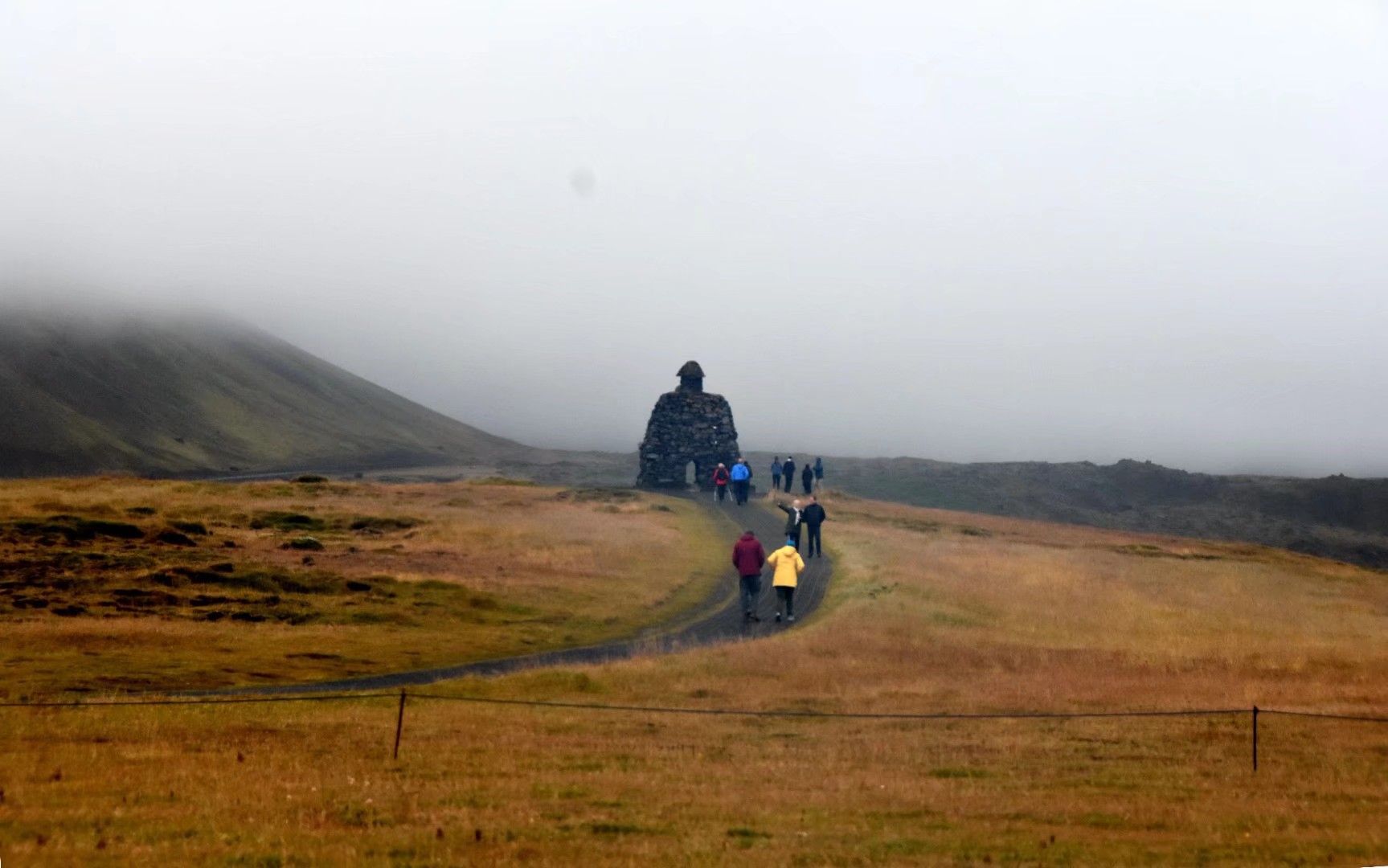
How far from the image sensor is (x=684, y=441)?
8619cm

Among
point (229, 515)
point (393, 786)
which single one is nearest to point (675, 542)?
point (229, 515)

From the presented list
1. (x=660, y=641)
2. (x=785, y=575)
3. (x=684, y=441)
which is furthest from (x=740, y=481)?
(x=660, y=641)

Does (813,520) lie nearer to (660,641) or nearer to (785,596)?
(785,596)

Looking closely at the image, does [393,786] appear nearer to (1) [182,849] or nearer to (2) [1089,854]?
(1) [182,849]

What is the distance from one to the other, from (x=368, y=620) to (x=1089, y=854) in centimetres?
2466

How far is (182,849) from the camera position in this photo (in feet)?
40.1

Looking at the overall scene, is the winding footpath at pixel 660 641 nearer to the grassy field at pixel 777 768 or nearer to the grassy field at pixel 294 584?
the grassy field at pixel 294 584

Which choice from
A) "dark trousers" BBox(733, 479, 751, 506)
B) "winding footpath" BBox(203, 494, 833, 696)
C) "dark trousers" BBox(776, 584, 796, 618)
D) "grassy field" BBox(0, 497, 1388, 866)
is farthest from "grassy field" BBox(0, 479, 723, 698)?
"dark trousers" BBox(733, 479, 751, 506)

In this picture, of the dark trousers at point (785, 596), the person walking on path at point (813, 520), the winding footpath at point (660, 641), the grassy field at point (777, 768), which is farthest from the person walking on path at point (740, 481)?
the grassy field at point (777, 768)

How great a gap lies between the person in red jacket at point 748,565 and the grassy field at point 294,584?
3.23 metres

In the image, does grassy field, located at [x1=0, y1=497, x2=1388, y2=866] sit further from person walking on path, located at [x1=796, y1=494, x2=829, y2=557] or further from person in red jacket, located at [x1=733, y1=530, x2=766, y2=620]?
person walking on path, located at [x1=796, y1=494, x2=829, y2=557]

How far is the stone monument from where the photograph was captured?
86.2 meters

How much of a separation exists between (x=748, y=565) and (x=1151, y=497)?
461 ft

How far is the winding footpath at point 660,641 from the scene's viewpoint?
25625 mm
